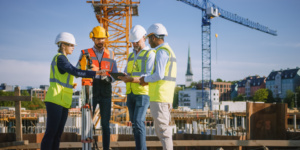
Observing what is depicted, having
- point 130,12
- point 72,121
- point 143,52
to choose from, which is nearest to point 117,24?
point 130,12

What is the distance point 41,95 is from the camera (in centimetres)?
14488

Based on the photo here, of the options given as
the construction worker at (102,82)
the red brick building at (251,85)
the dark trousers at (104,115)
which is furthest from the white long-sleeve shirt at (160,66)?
the red brick building at (251,85)

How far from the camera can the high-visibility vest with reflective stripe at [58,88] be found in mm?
3598

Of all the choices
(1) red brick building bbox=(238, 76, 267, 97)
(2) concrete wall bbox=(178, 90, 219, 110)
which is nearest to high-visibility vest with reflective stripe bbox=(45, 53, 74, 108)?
(1) red brick building bbox=(238, 76, 267, 97)

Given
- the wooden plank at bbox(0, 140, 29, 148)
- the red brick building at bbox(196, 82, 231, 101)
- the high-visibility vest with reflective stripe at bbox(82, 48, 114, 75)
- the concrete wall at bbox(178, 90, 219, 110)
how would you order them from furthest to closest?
the red brick building at bbox(196, 82, 231, 101) → the concrete wall at bbox(178, 90, 219, 110) → the wooden plank at bbox(0, 140, 29, 148) → the high-visibility vest with reflective stripe at bbox(82, 48, 114, 75)

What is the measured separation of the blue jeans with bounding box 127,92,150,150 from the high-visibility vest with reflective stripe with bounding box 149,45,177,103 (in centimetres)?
41

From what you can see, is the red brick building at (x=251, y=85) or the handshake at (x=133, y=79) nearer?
the handshake at (x=133, y=79)

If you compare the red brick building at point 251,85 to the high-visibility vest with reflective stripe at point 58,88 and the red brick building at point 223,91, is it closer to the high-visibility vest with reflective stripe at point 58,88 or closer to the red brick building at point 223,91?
the red brick building at point 223,91

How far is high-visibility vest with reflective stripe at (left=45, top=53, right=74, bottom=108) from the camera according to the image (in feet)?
11.8

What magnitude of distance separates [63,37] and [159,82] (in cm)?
148

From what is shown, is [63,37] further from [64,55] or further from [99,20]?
[99,20]

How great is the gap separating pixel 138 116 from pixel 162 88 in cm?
59

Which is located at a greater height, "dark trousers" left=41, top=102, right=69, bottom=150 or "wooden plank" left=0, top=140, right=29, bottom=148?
"dark trousers" left=41, top=102, right=69, bottom=150

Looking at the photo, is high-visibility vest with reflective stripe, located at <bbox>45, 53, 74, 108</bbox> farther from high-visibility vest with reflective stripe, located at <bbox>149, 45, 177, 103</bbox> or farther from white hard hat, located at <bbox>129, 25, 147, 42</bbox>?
high-visibility vest with reflective stripe, located at <bbox>149, 45, 177, 103</bbox>
